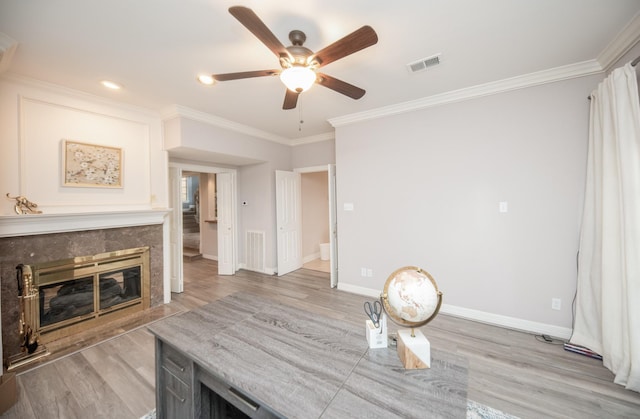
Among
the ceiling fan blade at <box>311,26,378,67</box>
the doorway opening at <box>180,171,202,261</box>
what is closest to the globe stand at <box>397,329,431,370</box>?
the ceiling fan blade at <box>311,26,378,67</box>

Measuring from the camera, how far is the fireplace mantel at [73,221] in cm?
222

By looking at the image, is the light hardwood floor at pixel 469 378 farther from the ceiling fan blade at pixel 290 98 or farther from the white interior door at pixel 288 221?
the ceiling fan blade at pixel 290 98

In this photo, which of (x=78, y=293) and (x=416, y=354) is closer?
(x=416, y=354)

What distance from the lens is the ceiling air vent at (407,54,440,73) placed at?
86.1 inches

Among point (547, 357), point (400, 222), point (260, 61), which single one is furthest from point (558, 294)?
point (260, 61)

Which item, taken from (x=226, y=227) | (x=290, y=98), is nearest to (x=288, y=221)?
(x=226, y=227)

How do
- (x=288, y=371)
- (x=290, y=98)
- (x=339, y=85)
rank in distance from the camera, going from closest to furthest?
(x=288, y=371) → (x=339, y=85) → (x=290, y=98)

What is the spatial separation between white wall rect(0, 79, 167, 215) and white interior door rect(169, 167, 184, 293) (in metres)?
0.56

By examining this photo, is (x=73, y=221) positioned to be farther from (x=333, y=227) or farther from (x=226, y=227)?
(x=333, y=227)

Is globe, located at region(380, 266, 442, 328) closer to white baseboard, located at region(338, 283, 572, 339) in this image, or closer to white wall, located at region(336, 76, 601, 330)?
white wall, located at region(336, 76, 601, 330)

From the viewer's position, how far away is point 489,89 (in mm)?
2695

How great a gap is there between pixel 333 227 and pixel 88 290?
321cm

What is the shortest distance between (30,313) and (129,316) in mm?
878

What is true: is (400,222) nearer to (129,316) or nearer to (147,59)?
(147,59)
